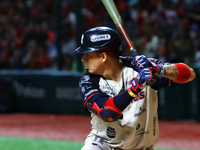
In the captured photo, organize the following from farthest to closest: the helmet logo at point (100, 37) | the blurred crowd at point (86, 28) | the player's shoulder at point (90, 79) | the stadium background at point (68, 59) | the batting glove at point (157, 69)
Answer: the blurred crowd at point (86, 28) → the stadium background at point (68, 59) → the player's shoulder at point (90, 79) → the helmet logo at point (100, 37) → the batting glove at point (157, 69)

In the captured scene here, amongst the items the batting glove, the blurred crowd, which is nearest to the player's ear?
the batting glove

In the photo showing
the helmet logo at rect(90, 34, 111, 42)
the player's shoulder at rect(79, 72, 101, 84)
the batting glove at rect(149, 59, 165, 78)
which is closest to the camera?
the batting glove at rect(149, 59, 165, 78)

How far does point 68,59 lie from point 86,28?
3.25 feet

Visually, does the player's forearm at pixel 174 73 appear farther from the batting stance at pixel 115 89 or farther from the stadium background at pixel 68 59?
the stadium background at pixel 68 59

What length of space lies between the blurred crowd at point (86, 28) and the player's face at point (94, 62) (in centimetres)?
533

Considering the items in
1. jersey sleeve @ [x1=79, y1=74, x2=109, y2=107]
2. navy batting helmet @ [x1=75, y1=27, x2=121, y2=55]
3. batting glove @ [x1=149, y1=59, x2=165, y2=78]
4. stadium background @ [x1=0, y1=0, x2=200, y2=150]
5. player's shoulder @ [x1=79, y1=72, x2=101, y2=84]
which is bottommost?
stadium background @ [x1=0, y1=0, x2=200, y2=150]

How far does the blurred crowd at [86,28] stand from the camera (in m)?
8.19

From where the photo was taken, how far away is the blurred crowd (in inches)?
322

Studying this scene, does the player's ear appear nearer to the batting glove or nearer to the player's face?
the player's face

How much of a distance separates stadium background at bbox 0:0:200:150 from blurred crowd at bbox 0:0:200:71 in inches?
0.9

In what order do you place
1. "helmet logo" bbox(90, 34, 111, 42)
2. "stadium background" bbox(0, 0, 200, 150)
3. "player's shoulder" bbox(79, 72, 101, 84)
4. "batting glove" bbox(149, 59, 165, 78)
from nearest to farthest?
"batting glove" bbox(149, 59, 165, 78) < "helmet logo" bbox(90, 34, 111, 42) < "player's shoulder" bbox(79, 72, 101, 84) < "stadium background" bbox(0, 0, 200, 150)

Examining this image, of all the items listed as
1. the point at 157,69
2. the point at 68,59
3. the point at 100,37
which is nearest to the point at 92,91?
the point at 100,37

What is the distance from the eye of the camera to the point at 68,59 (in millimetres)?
9906

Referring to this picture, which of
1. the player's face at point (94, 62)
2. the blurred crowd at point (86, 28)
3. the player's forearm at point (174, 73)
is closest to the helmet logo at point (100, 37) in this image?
the player's face at point (94, 62)
